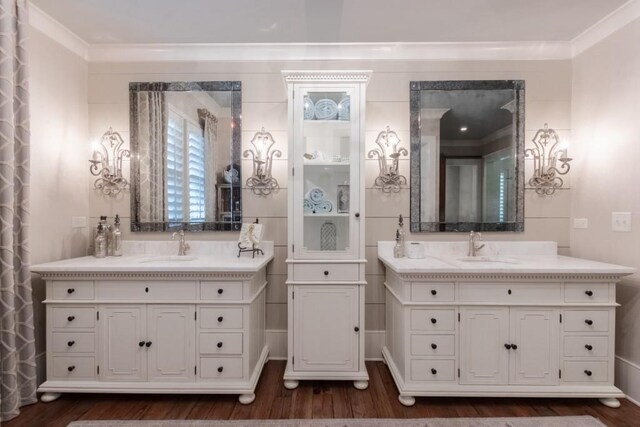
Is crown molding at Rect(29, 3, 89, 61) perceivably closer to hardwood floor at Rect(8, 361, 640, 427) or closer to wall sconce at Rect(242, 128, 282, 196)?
wall sconce at Rect(242, 128, 282, 196)

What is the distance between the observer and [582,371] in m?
1.94

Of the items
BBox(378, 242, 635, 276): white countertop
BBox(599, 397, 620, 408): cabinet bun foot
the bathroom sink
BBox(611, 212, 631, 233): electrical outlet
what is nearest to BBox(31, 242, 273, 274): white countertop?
the bathroom sink

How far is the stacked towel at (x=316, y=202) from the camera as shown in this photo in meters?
2.20

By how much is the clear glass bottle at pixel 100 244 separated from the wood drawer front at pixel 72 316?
50cm

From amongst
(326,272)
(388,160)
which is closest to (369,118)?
(388,160)

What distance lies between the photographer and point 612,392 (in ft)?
6.32

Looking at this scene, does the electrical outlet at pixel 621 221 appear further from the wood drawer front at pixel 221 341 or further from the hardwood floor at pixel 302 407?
the wood drawer front at pixel 221 341

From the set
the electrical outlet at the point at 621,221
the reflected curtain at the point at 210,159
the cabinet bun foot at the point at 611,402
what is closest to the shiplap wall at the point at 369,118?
the reflected curtain at the point at 210,159

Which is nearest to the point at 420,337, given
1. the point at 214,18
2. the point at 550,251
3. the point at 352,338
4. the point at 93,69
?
the point at 352,338

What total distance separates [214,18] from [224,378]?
98.3 inches

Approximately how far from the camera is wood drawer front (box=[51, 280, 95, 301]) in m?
1.98

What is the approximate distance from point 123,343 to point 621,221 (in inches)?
137

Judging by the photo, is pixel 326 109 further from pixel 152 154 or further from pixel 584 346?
pixel 584 346

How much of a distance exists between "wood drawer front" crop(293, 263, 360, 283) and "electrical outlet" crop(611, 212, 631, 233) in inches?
72.6
